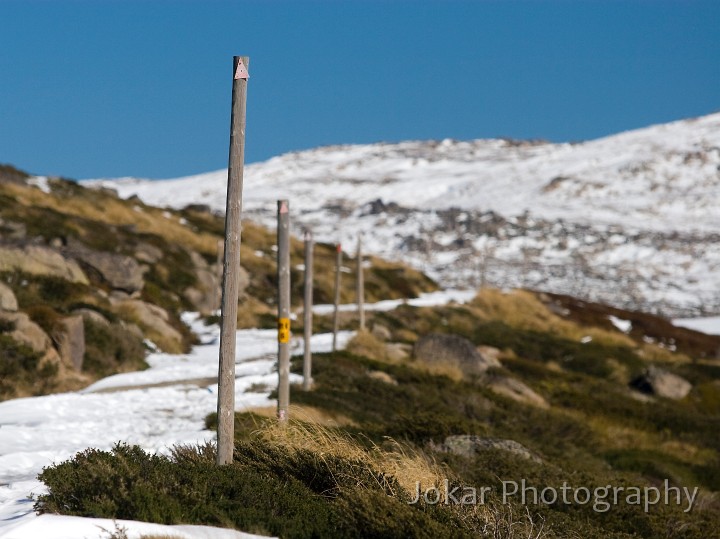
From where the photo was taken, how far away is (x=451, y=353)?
2953cm

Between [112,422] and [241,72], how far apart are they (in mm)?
8556

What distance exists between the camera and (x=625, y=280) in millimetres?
125000

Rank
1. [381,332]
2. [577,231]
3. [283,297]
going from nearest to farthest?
1. [283,297]
2. [381,332]
3. [577,231]

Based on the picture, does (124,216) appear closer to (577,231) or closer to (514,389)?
(514,389)

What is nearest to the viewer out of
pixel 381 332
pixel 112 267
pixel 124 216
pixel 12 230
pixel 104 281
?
pixel 104 281

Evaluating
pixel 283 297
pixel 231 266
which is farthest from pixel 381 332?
pixel 231 266

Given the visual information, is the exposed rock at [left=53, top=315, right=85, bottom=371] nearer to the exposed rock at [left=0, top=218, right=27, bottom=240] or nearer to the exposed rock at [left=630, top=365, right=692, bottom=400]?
the exposed rock at [left=0, top=218, right=27, bottom=240]

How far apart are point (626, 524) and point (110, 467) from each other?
670cm

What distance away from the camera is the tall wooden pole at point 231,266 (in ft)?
29.1

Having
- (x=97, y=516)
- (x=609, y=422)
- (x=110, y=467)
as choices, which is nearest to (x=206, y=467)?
(x=110, y=467)

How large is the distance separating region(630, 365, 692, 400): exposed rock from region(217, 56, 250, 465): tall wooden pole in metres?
28.5

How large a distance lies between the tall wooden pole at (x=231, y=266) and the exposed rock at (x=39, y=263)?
18.7 meters

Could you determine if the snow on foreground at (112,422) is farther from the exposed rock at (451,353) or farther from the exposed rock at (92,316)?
the exposed rock at (451,353)

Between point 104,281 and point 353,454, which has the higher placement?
point 104,281
